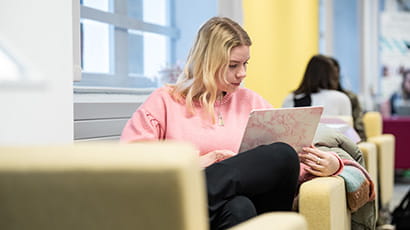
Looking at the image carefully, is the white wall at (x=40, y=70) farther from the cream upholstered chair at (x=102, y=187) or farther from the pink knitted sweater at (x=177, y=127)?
the cream upholstered chair at (x=102, y=187)

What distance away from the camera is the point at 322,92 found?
4707 mm

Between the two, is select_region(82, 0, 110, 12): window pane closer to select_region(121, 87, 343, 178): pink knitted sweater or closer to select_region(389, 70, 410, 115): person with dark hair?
select_region(121, 87, 343, 178): pink knitted sweater

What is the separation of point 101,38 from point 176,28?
1.01 metres

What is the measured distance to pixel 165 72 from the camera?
3.86 m

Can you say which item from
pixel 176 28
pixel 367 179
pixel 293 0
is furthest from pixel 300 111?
pixel 293 0

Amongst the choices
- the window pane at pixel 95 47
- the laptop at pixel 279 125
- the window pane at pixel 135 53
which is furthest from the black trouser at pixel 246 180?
the window pane at pixel 135 53

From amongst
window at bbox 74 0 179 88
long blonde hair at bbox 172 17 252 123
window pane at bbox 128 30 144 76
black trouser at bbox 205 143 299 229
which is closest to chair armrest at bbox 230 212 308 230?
black trouser at bbox 205 143 299 229

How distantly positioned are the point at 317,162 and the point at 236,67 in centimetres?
54

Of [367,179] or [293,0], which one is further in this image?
[293,0]

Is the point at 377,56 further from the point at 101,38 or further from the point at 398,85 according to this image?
the point at 101,38

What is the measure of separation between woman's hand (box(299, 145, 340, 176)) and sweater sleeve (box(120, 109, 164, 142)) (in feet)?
2.06

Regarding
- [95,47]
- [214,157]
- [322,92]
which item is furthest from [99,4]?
[322,92]

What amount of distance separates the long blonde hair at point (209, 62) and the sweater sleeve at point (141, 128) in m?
0.17

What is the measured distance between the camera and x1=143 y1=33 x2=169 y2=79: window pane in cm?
385
